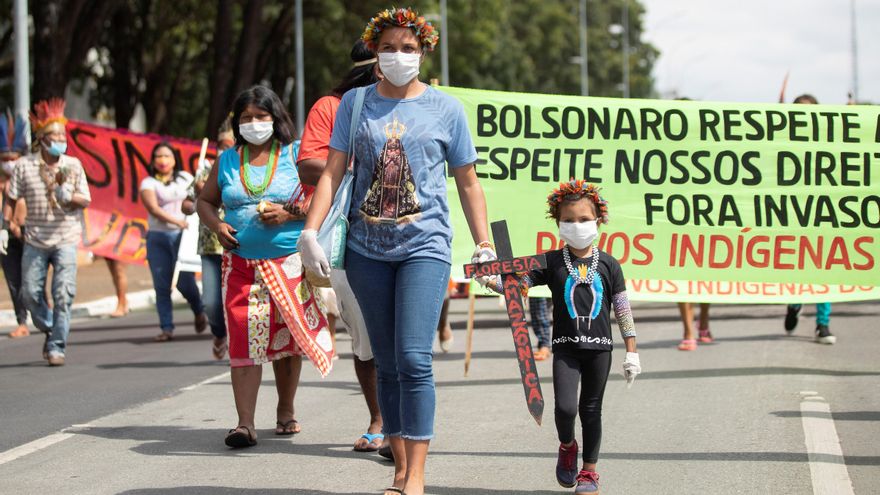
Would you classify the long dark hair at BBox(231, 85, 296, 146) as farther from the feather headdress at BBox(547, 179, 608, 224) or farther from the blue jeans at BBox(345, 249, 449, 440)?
the feather headdress at BBox(547, 179, 608, 224)

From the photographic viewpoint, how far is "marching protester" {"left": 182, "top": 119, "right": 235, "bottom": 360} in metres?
9.55

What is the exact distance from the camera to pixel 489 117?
970cm

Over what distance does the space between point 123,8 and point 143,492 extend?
29129 millimetres

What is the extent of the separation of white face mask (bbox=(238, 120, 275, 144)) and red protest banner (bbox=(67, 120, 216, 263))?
327 inches

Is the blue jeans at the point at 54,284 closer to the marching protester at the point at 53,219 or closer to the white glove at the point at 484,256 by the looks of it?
the marching protester at the point at 53,219

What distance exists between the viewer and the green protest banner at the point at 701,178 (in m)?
9.52

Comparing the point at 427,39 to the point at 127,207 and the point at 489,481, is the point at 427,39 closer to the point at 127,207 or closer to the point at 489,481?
the point at 489,481

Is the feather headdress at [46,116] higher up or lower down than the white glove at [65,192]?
higher up

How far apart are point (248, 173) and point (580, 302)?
7.61 ft

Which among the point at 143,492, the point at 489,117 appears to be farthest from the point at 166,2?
the point at 143,492

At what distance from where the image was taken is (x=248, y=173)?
24.9 ft

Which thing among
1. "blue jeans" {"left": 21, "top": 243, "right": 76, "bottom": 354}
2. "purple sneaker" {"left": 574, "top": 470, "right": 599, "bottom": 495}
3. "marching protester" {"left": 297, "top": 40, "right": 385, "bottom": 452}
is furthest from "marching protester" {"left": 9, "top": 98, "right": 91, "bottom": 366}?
"purple sneaker" {"left": 574, "top": 470, "right": 599, "bottom": 495}

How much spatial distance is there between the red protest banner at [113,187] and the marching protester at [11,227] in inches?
33.9

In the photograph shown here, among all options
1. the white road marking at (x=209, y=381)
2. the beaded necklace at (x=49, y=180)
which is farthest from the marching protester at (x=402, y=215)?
the beaded necklace at (x=49, y=180)
